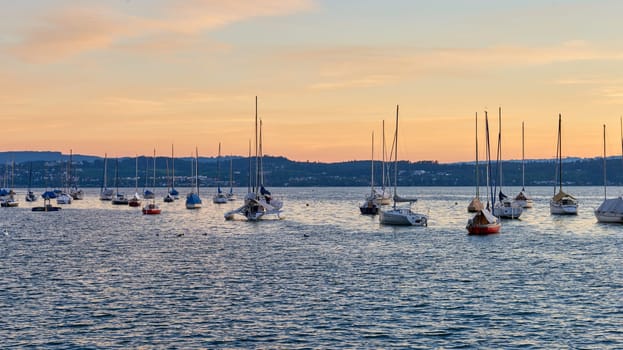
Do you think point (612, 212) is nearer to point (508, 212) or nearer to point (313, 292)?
point (508, 212)

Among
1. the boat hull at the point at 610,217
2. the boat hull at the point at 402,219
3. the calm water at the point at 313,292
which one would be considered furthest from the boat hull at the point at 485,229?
the boat hull at the point at 610,217

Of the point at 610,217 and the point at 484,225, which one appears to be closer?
the point at 484,225

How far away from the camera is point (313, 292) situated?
183ft

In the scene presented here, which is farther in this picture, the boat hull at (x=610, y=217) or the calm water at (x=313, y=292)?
the boat hull at (x=610, y=217)

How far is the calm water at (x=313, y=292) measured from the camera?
4203cm

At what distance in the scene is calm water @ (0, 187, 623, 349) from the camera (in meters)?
42.0

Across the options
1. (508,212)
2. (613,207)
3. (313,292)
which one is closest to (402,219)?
(508,212)

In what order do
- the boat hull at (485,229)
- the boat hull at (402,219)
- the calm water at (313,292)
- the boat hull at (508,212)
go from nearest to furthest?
the calm water at (313,292), the boat hull at (485,229), the boat hull at (402,219), the boat hull at (508,212)

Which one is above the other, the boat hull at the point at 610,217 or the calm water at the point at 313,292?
the boat hull at the point at 610,217

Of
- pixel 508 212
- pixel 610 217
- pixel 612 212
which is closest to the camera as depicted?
pixel 612 212

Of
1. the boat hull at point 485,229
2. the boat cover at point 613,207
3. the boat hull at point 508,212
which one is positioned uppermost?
the boat cover at point 613,207

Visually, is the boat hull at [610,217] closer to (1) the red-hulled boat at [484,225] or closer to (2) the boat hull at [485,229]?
(1) the red-hulled boat at [484,225]

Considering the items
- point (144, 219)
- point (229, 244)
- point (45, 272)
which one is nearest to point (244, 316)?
point (45, 272)

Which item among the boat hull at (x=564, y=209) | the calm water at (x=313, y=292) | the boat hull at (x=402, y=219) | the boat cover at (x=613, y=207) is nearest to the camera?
the calm water at (x=313, y=292)
